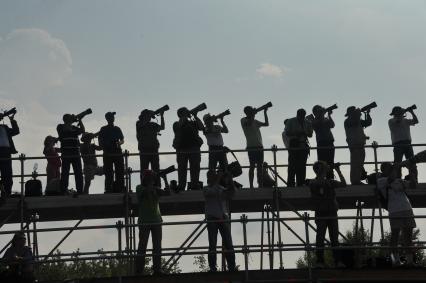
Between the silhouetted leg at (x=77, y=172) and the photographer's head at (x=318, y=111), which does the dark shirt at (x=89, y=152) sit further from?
the photographer's head at (x=318, y=111)

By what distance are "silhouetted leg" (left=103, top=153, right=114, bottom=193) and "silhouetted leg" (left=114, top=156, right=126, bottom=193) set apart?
98 mm

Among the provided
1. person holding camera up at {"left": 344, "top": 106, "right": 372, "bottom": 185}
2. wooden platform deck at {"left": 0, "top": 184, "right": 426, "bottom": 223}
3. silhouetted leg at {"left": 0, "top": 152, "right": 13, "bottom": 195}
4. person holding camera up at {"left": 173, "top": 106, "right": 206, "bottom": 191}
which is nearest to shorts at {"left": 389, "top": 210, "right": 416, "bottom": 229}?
wooden platform deck at {"left": 0, "top": 184, "right": 426, "bottom": 223}

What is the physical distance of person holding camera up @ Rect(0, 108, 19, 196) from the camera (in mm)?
19078

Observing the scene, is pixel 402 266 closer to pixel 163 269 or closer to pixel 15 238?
pixel 163 269

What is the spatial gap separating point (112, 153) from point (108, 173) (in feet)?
1.16

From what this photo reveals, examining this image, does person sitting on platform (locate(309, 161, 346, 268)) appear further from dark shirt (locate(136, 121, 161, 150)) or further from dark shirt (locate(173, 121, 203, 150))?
dark shirt (locate(136, 121, 161, 150))

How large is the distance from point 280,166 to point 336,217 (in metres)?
4.14

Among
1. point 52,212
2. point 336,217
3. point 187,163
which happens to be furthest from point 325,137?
point 52,212

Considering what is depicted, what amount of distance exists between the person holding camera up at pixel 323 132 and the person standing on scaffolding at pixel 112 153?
135 inches

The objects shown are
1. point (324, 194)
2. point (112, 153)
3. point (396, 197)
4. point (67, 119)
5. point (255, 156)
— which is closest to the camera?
point (396, 197)

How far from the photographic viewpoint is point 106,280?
15781mm

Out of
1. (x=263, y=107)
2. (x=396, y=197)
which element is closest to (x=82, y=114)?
(x=263, y=107)

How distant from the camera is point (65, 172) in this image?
1908 centimetres

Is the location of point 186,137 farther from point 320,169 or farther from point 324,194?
point 324,194
